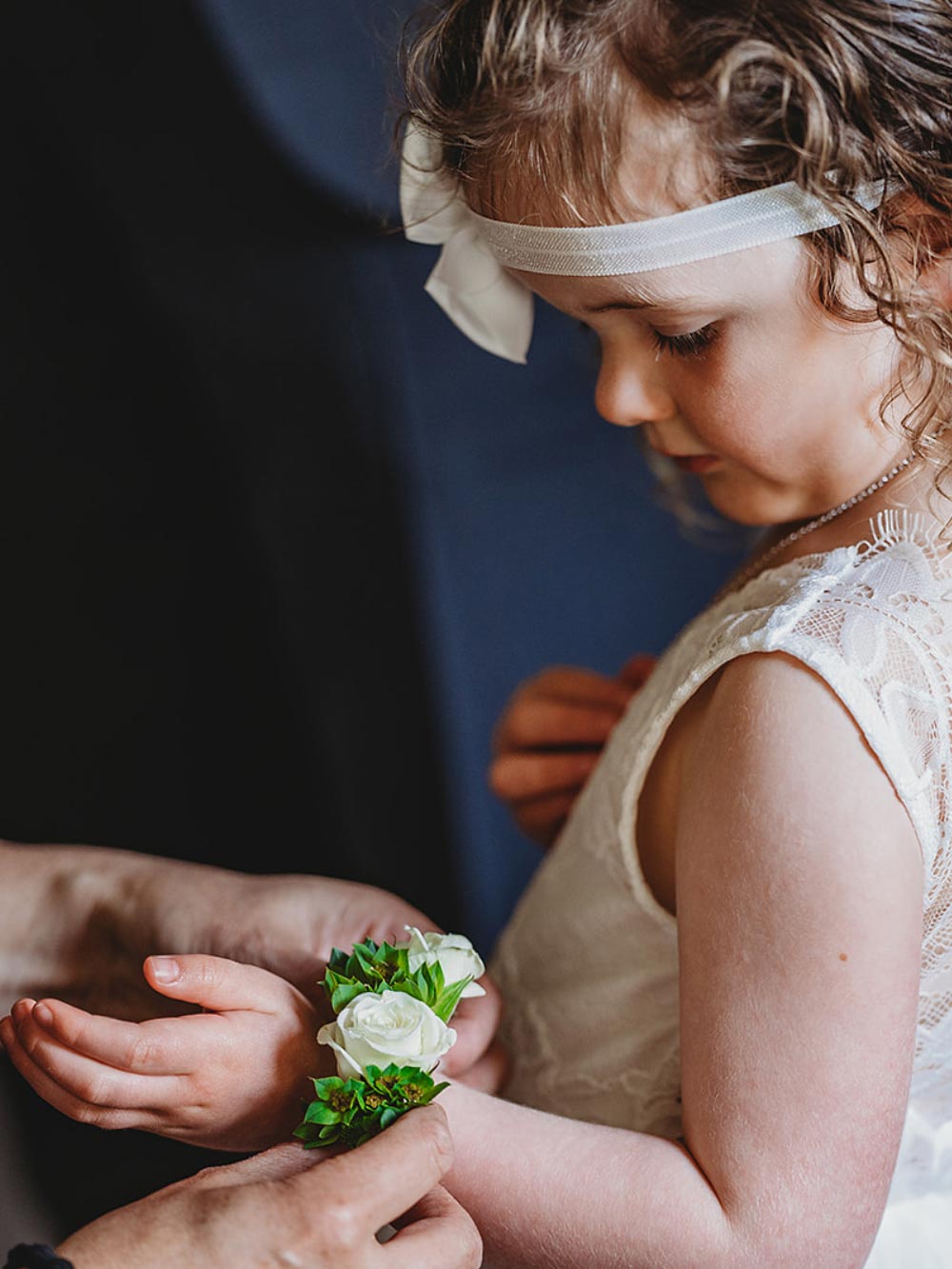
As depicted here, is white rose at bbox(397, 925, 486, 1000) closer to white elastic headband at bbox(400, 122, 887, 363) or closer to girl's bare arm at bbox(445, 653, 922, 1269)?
girl's bare arm at bbox(445, 653, 922, 1269)

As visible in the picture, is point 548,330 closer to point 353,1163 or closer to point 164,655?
point 164,655

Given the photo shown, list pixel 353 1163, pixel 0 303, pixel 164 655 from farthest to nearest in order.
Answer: pixel 164 655
pixel 0 303
pixel 353 1163

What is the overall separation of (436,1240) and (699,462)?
0.59 meters

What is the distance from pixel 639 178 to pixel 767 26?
109 mm

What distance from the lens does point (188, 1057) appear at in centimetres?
75

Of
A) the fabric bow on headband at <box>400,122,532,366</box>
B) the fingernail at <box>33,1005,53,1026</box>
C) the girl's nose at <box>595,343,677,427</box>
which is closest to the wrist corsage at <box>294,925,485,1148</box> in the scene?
the fingernail at <box>33,1005,53,1026</box>

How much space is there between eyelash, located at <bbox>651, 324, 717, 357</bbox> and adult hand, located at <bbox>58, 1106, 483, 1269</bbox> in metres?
0.52

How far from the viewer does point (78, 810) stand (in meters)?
1.45

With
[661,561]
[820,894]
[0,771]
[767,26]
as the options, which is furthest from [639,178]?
[661,561]

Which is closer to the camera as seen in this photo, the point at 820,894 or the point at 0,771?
the point at 820,894

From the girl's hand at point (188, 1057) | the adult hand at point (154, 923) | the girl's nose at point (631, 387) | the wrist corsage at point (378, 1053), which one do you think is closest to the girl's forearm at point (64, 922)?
the adult hand at point (154, 923)

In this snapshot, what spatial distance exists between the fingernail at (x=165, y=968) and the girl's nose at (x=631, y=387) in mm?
466

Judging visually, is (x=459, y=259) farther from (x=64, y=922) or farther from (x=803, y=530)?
(x=64, y=922)

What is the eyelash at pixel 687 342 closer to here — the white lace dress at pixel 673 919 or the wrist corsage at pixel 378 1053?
the white lace dress at pixel 673 919
